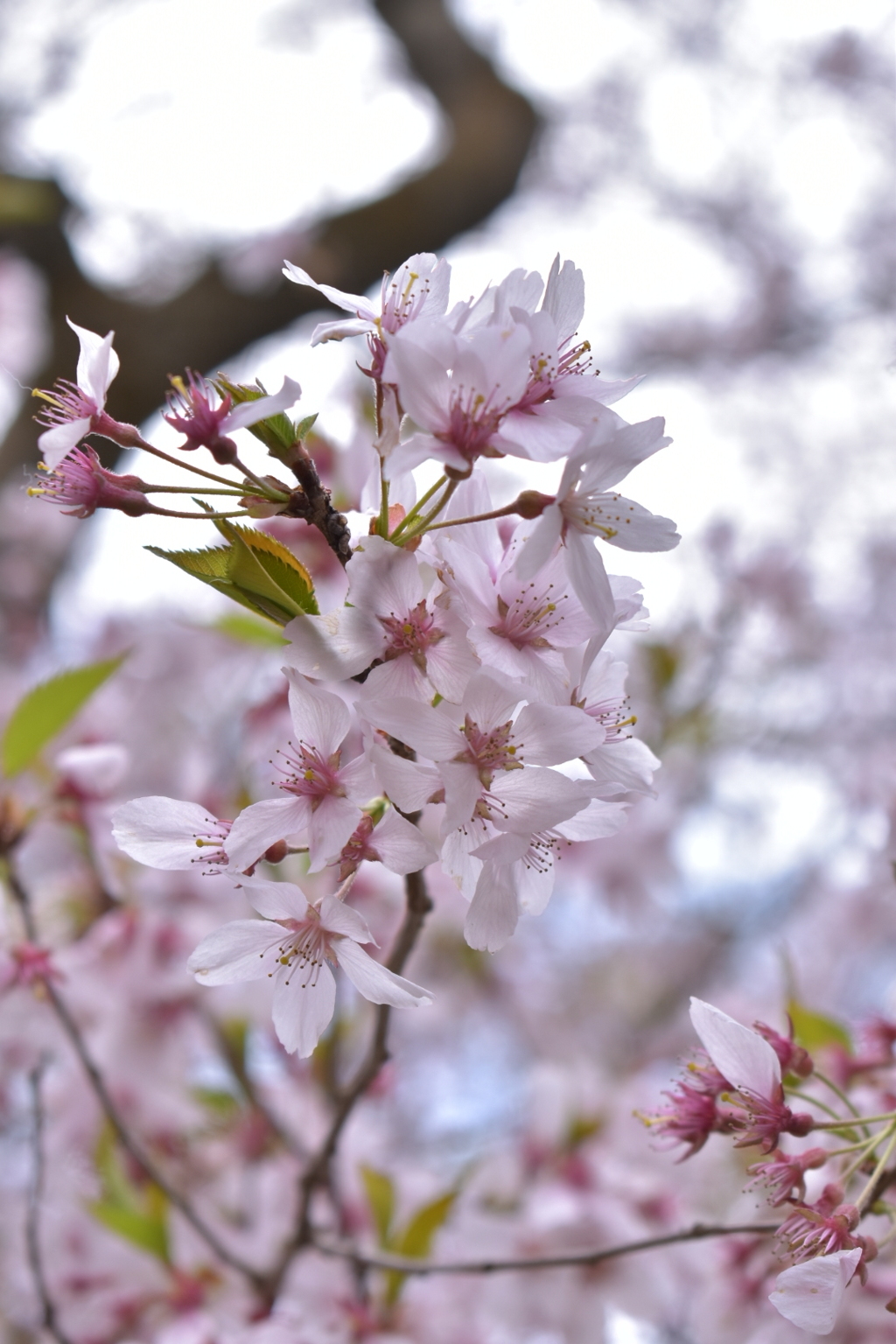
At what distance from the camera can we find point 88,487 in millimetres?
645

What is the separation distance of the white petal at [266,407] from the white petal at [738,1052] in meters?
0.45

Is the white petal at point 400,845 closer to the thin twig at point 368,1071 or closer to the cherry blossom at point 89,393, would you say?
the thin twig at point 368,1071

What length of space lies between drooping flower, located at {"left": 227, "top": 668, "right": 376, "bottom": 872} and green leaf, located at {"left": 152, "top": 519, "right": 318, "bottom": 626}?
0.04 m

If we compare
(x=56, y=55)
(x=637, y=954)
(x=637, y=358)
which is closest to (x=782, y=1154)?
(x=637, y=954)

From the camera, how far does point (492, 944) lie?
23.4 inches

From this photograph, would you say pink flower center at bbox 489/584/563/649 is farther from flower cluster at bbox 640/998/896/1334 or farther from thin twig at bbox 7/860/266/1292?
thin twig at bbox 7/860/266/1292

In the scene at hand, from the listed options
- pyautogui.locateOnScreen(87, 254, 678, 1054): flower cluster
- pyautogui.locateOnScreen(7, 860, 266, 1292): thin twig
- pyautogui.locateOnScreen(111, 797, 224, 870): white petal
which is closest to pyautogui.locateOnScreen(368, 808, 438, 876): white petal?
pyautogui.locateOnScreen(87, 254, 678, 1054): flower cluster

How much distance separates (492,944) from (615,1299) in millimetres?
927

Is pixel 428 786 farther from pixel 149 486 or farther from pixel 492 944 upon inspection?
pixel 149 486

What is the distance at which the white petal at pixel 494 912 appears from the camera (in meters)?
0.59

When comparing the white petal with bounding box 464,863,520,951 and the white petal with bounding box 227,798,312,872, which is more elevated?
the white petal with bounding box 227,798,312,872

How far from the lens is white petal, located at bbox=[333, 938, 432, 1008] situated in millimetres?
576

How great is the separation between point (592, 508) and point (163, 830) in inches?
13.2

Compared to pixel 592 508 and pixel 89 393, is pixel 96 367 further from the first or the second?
pixel 592 508
